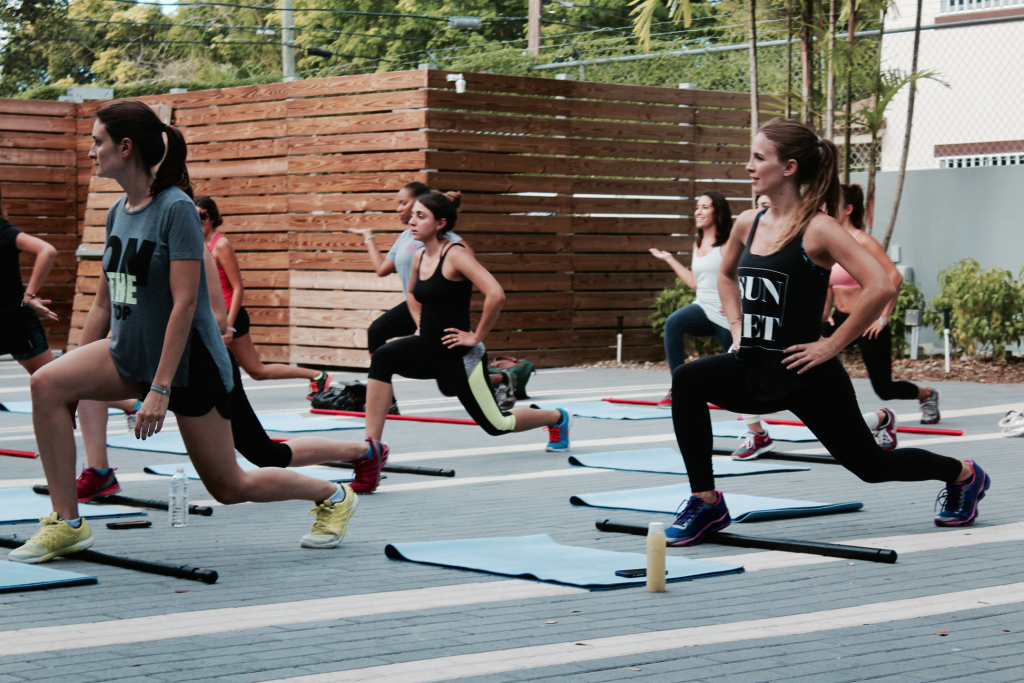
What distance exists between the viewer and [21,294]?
320 inches

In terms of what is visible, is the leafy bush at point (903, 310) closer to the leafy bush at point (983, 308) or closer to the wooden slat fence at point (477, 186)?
the leafy bush at point (983, 308)

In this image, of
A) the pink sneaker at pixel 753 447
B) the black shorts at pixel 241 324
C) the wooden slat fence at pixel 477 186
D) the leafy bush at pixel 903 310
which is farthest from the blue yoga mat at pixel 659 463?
the leafy bush at pixel 903 310

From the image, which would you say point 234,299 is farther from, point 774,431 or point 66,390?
point 66,390

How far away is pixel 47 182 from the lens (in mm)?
18531

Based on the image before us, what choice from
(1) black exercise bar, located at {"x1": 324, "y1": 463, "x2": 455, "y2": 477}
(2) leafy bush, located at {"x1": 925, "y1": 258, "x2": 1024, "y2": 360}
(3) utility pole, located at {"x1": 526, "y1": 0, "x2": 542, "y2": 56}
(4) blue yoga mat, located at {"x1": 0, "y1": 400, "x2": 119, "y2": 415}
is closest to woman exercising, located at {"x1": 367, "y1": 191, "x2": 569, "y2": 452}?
(1) black exercise bar, located at {"x1": 324, "y1": 463, "x2": 455, "y2": 477}

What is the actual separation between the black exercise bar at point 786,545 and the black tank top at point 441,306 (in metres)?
2.27

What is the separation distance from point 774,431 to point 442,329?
3.34 m

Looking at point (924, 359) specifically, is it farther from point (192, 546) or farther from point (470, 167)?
point (192, 546)

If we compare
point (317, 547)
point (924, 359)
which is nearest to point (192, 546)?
point (317, 547)

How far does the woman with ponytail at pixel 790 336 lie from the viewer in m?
5.18

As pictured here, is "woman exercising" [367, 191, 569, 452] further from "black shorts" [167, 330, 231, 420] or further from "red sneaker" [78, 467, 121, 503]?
"black shorts" [167, 330, 231, 420]

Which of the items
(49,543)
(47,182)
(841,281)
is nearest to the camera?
(49,543)

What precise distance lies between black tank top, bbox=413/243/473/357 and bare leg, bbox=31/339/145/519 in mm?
2973

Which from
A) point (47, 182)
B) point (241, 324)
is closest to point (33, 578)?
point (241, 324)
